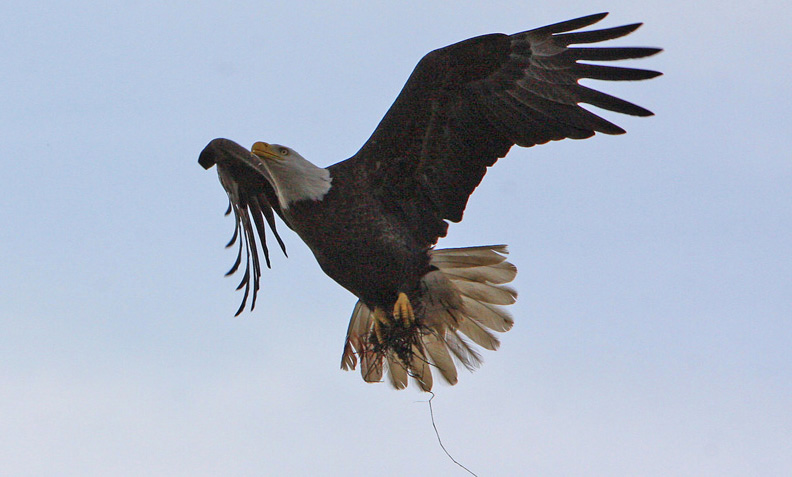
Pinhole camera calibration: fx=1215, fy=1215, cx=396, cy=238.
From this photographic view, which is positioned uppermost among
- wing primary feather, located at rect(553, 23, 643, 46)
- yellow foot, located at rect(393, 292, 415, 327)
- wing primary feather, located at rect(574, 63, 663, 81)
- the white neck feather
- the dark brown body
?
wing primary feather, located at rect(553, 23, 643, 46)

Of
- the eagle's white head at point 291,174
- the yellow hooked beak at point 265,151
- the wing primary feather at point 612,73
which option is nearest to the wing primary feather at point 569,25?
the wing primary feather at point 612,73

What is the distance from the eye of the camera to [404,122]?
571 centimetres

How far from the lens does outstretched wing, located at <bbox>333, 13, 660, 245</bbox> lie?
18.6ft

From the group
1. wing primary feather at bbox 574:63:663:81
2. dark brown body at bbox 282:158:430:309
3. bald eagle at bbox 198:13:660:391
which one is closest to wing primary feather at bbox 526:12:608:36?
bald eagle at bbox 198:13:660:391

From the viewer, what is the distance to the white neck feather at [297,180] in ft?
18.7

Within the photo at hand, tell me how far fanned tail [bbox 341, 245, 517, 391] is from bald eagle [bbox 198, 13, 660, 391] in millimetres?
117

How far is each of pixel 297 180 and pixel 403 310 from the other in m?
0.81

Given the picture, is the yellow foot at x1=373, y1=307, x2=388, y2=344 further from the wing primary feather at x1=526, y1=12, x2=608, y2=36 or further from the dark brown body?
the wing primary feather at x1=526, y1=12, x2=608, y2=36

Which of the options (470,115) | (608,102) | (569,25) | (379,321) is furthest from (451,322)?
(569,25)

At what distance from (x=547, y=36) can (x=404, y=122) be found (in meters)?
0.82

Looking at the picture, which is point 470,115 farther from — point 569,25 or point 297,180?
point 297,180

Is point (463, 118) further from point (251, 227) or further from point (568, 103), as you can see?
point (251, 227)

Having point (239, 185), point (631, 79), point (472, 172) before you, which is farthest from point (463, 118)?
point (239, 185)

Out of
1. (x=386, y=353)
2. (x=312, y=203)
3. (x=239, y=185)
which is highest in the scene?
(x=239, y=185)
